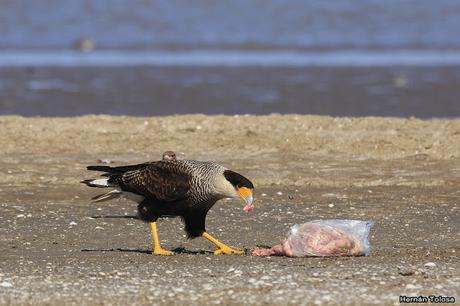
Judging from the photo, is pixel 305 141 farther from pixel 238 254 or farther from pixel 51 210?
pixel 238 254

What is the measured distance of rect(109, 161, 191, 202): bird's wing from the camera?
10.1m

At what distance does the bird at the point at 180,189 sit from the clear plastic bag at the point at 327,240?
417mm

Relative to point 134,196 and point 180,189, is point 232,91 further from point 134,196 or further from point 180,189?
point 180,189

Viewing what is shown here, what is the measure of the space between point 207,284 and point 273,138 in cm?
728

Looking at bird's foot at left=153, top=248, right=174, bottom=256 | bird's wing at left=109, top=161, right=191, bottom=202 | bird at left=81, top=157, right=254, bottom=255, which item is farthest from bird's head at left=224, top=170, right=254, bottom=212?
bird's foot at left=153, top=248, right=174, bottom=256

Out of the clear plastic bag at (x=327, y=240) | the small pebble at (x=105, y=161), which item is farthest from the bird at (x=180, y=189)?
the small pebble at (x=105, y=161)

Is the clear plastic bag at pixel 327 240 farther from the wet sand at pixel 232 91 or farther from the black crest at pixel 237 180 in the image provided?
the wet sand at pixel 232 91

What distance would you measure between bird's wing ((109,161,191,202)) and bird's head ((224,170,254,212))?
0.34m

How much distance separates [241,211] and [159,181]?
2.50 metres

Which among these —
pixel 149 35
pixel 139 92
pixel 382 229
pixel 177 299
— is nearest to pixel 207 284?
pixel 177 299

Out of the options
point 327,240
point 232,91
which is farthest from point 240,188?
point 232,91

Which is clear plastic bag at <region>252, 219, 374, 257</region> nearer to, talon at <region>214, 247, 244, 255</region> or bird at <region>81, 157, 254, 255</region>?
talon at <region>214, 247, 244, 255</region>

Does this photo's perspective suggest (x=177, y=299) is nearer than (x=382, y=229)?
Yes

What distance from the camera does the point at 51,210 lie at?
12664 millimetres
